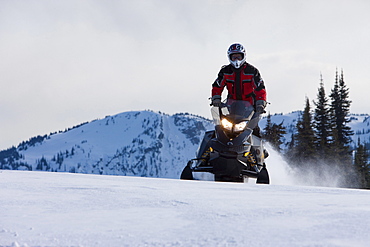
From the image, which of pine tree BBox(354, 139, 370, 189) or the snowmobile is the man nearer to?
the snowmobile

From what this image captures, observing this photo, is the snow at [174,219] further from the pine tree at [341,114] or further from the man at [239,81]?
the pine tree at [341,114]

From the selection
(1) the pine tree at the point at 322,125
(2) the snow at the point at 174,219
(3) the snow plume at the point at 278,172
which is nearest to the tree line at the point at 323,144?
(1) the pine tree at the point at 322,125

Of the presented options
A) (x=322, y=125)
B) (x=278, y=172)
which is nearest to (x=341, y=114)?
(x=322, y=125)

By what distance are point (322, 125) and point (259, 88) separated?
90.9ft

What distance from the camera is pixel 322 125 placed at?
3491 centimetres

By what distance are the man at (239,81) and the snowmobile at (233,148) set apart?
0.32 meters

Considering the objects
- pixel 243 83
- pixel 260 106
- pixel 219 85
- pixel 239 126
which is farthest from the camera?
pixel 219 85

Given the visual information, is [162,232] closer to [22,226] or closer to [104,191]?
[22,226]

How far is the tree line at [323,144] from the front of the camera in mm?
33250

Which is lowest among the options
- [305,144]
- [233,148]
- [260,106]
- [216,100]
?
[233,148]

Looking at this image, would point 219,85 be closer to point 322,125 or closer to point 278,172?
point 278,172

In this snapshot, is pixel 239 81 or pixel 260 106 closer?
pixel 260 106

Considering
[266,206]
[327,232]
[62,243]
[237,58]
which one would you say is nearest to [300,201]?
[266,206]

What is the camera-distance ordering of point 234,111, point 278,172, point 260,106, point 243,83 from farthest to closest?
point 278,172, point 243,83, point 260,106, point 234,111
